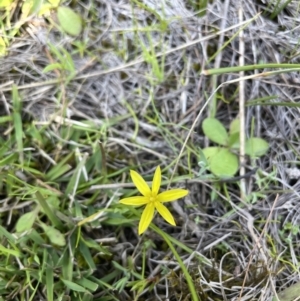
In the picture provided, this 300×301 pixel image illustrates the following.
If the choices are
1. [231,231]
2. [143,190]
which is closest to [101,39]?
[143,190]

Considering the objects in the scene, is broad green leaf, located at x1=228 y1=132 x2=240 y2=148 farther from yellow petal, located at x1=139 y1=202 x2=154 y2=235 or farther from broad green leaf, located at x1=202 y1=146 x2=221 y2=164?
yellow petal, located at x1=139 y1=202 x2=154 y2=235

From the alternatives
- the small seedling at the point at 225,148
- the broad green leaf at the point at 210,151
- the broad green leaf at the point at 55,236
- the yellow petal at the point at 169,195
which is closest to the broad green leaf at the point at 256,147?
the small seedling at the point at 225,148

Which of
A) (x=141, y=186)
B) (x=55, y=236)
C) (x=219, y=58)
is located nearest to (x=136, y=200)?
(x=141, y=186)

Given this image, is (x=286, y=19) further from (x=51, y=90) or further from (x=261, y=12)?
(x=51, y=90)

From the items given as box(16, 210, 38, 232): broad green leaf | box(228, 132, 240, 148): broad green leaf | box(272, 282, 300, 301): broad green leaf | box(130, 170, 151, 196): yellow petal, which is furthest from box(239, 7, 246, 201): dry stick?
box(16, 210, 38, 232): broad green leaf

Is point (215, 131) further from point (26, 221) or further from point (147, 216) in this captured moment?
point (26, 221)
